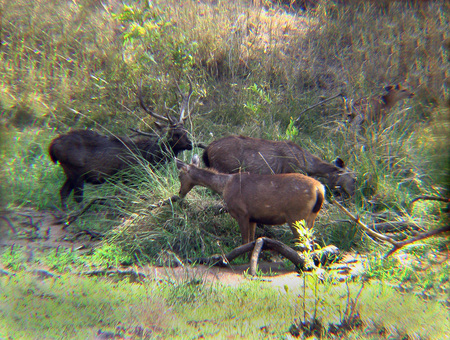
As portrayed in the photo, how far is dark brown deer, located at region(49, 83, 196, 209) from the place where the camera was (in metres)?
5.06

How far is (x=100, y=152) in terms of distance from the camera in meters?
5.25

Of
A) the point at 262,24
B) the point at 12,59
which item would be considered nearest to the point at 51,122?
the point at 12,59

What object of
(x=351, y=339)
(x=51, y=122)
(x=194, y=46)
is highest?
(x=194, y=46)

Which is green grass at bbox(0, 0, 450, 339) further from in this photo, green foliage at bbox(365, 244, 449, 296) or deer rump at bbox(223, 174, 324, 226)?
deer rump at bbox(223, 174, 324, 226)

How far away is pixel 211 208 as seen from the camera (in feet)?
15.7

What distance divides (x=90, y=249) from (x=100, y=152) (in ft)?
5.75

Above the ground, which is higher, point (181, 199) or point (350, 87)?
point (350, 87)

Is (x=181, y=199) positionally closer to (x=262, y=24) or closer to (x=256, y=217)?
(x=256, y=217)

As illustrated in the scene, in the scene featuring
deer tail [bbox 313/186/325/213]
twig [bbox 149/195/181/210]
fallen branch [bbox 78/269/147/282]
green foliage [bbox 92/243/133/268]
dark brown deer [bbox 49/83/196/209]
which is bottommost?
green foliage [bbox 92/243/133/268]

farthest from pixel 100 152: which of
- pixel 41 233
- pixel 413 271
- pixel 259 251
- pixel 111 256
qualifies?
pixel 413 271

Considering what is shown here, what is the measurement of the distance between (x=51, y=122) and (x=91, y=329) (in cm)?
592

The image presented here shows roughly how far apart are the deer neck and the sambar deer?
322 centimetres

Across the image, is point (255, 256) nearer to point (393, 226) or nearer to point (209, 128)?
point (393, 226)

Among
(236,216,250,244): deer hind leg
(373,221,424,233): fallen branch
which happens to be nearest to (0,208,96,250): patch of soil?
(236,216,250,244): deer hind leg
